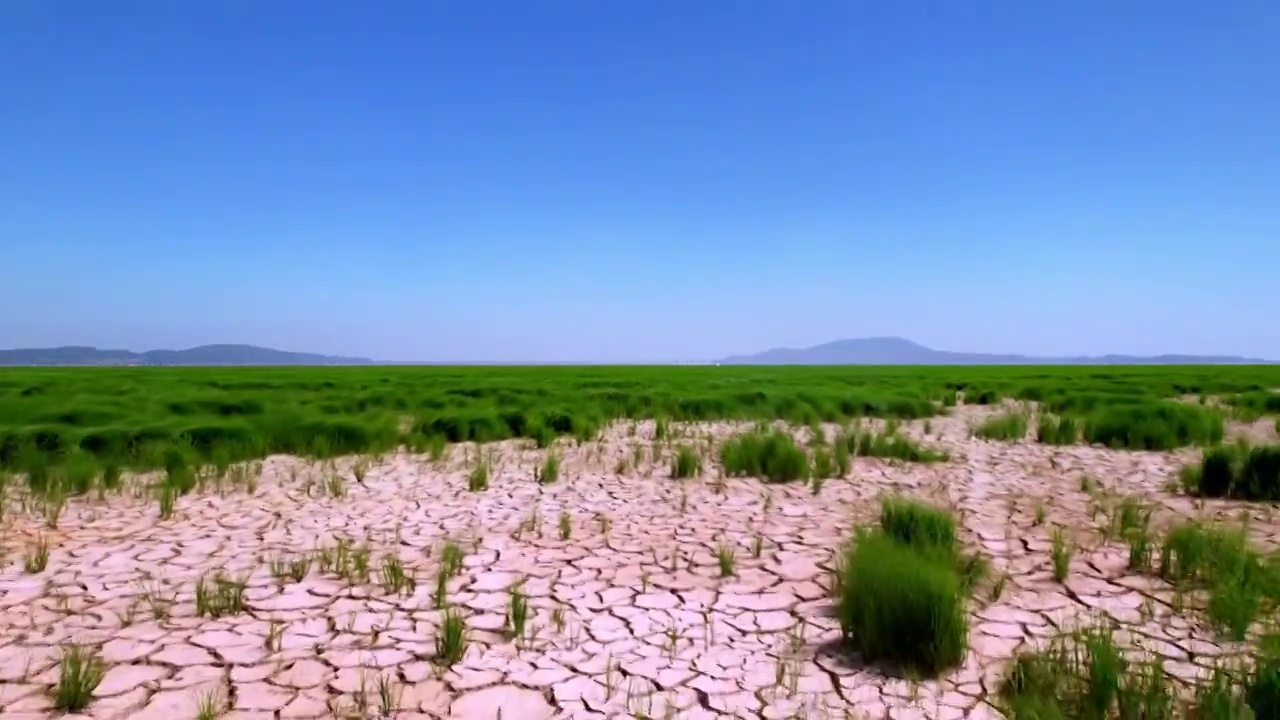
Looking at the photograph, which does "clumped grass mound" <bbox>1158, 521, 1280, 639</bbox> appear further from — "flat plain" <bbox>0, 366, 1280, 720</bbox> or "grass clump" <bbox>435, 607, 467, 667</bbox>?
"grass clump" <bbox>435, 607, 467, 667</bbox>

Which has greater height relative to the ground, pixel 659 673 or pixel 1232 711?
pixel 1232 711

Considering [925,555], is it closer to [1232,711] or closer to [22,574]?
[1232,711]

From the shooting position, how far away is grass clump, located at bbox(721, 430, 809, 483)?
27.1 feet

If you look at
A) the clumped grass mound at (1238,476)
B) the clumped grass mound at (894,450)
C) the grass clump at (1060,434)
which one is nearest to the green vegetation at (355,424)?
the grass clump at (1060,434)

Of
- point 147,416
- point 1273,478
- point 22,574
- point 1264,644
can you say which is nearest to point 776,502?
point 1264,644

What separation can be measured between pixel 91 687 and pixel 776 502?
5.53m

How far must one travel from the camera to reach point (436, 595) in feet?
13.8

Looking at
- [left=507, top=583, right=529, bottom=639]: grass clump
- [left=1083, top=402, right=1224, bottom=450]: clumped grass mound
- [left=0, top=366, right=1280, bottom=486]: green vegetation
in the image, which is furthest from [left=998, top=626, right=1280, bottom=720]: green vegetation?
[left=1083, top=402, right=1224, bottom=450]: clumped grass mound

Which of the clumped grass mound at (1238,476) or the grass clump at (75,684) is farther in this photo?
the clumped grass mound at (1238,476)

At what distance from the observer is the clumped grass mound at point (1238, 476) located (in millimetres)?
7180

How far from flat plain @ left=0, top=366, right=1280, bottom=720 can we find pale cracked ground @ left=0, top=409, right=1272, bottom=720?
2 centimetres

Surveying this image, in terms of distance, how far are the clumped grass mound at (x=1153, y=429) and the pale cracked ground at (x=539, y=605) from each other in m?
4.40

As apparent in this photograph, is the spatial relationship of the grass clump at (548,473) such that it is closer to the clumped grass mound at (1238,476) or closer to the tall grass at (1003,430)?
the clumped grass mound at (1238,476)

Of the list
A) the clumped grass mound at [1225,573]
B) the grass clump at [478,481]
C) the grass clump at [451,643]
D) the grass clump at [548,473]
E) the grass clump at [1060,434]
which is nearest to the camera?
the grass clump at [451,643]
